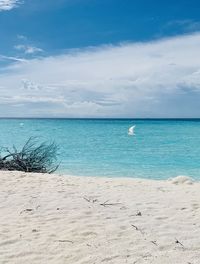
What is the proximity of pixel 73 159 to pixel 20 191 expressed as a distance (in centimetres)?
1481

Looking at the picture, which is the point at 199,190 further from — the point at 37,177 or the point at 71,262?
the point at 71,262

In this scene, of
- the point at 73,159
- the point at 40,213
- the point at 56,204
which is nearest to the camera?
the point at 40,213

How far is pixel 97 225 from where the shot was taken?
21.4ft

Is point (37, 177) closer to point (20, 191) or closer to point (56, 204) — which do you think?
point (20, 191)

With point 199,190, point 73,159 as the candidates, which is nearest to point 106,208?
point 199,190

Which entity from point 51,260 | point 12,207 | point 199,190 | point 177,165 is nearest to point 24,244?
point 51,260

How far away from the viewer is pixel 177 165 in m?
21.9

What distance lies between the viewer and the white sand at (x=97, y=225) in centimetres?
531

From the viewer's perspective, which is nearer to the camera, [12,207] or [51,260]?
[51,260]

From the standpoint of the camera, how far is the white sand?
5.31 meters

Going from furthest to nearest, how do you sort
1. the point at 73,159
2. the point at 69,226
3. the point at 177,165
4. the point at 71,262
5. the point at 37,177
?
the point at 73,159 < the point at 177,165 < the point at 37,177 < the point at 69,226 < the point at 71,262

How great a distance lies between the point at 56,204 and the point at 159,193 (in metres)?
2.63

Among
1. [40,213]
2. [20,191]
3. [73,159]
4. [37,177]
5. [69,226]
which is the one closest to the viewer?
[69,226]

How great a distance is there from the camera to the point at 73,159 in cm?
2409
